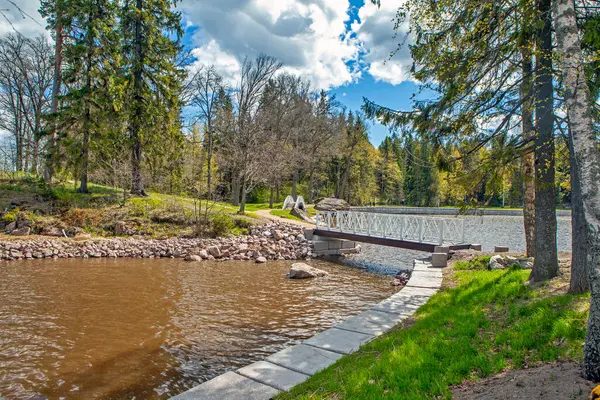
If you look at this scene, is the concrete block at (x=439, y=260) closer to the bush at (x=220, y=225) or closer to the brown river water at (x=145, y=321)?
the brown river water at (x=145, y=321)

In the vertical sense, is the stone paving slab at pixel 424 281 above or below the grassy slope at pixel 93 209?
below

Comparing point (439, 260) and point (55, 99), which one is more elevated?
point (55, 99)

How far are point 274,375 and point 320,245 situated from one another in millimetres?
13167

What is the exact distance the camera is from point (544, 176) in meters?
6.26

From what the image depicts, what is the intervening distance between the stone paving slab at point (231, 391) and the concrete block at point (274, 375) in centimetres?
9

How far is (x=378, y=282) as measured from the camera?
453 inches

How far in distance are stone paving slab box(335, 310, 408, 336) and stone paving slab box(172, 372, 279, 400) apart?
2.20 m

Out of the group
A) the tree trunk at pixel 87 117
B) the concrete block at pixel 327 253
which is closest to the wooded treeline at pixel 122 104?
the tree trunk at pixel 87 117

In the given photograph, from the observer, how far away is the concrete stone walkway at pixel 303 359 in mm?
3748

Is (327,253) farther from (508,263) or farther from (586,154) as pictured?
(586,154)

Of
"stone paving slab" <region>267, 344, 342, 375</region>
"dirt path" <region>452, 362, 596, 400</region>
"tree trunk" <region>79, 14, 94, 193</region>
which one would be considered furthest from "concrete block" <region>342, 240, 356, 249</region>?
"dirt path" <region>452, 362, 596, 400</region>

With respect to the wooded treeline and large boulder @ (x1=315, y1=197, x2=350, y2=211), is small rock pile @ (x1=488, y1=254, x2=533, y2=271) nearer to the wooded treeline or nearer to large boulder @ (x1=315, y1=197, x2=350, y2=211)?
the wooded treeline

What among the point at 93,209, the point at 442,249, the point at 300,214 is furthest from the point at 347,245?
the point at 93,209

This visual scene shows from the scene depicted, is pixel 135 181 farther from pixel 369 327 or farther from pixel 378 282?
pixel 369 327
